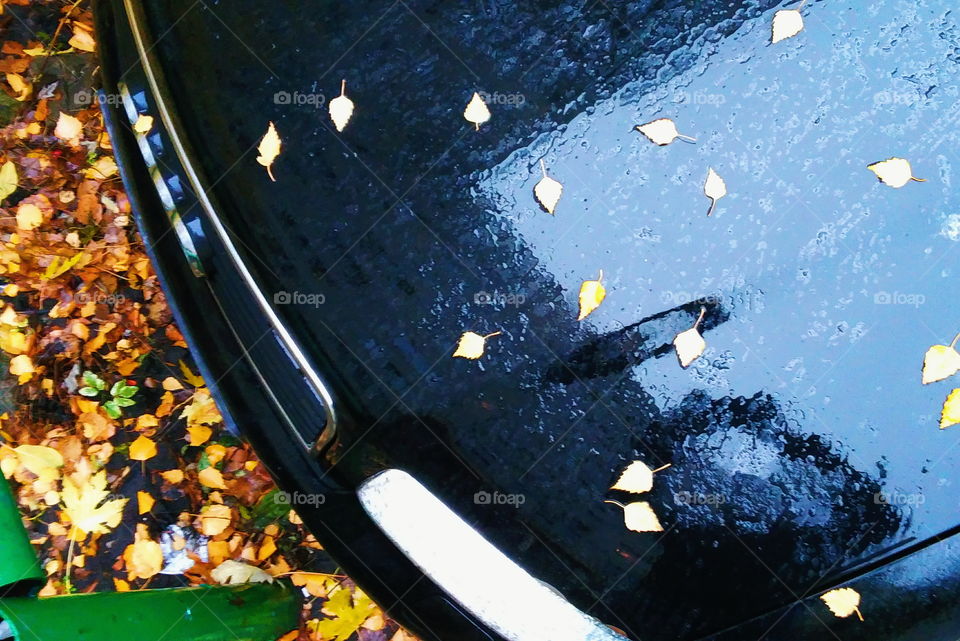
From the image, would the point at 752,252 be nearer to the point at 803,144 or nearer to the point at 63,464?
the point at 803,144

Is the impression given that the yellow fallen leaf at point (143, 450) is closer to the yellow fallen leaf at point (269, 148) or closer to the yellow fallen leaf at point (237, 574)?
the yellow fallen leaf at point (237, 574)

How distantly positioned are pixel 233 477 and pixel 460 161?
5.51ft

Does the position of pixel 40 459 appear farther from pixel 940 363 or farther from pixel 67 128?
pixel 940 363

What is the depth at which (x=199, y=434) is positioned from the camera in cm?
277

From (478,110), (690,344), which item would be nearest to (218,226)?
(478,110)

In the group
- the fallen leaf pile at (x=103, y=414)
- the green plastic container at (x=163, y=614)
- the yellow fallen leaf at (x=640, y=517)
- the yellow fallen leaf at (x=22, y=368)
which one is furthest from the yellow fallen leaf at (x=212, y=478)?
the yellow fallen leaf at (x=640, y=517)

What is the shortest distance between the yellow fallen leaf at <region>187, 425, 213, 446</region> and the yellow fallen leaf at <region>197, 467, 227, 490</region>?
115 mm

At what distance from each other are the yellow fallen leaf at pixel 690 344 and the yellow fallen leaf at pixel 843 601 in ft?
1.88

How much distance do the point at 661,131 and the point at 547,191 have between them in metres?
0.27

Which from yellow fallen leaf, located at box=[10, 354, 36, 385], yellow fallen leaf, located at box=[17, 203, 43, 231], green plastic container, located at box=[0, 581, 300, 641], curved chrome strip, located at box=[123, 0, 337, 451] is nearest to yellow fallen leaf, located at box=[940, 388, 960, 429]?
curved chrome strip, located at box=[123, 0, 337, 451]

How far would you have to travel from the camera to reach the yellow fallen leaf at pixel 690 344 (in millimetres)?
1539

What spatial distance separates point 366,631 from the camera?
2654 millimetres

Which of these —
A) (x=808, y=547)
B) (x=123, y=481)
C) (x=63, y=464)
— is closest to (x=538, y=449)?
(x=808, y=547)

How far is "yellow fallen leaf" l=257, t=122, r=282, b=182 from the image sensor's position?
1.74 meters
